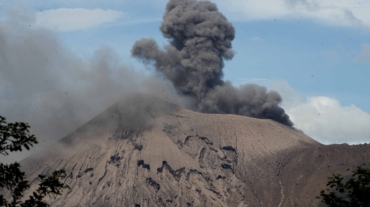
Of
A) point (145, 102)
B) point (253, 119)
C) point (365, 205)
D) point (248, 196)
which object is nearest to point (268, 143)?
point (253, 119)

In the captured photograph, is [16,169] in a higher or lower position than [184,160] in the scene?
lower

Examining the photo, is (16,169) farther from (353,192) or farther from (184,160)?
(184,160)

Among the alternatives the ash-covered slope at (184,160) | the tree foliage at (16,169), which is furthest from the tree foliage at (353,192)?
the ash-covered slope at (184,160)

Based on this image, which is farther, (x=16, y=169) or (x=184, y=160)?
(x=184, y=160)

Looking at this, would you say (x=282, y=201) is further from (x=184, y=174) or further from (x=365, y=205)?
(x=365, y=205)

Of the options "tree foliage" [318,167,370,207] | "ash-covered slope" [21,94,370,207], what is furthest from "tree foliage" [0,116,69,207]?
"ash-covered slope" [21,94,370,207]

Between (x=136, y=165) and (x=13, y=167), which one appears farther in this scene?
(x=136, y=165)

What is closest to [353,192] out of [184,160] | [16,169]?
[16,169]

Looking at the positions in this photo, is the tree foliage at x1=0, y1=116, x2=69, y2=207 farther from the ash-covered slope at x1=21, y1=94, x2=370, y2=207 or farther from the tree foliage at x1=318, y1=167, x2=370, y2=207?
the ash-covered slope at x1=21, y1=94, x2=370, y2=207
